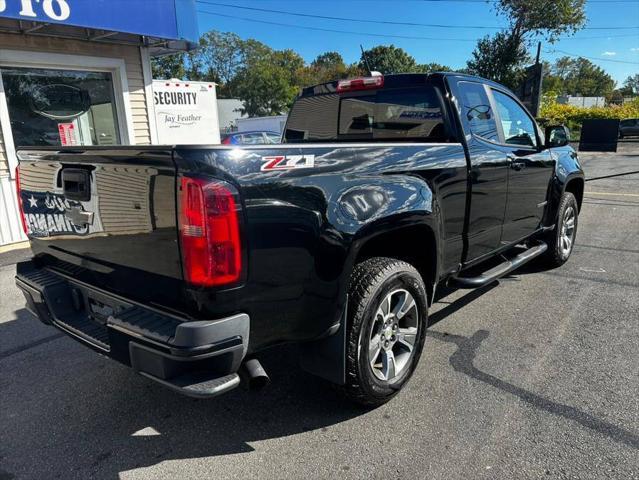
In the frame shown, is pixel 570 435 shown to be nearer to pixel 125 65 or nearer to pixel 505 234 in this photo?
pixel 505 234

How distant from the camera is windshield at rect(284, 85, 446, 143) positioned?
11.8 ft

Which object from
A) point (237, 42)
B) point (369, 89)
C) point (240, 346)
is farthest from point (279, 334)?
point (237, 42)

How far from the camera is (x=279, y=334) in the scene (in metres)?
2.34

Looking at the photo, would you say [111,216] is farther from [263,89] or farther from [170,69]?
[263,89]

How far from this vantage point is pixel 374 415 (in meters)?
2.82

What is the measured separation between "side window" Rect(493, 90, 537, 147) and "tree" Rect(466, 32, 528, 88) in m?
27.4

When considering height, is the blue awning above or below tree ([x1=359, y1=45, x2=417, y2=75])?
below

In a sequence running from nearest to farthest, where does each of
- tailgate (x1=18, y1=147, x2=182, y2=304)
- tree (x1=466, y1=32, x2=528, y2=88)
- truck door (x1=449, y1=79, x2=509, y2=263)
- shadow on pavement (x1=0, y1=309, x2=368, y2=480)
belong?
1. tailgate (x1=18, y1=147, x2=182, y2=304)
2. shadow on pavement (x1=0, y1=309, x2=368, y2=480)
3. truck door (x1=449, y1=79, x2=509, y2=263)
4. tree (x1=466, y1=32, x2=528, y2=88)

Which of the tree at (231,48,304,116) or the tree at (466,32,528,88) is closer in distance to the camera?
the tree at (466,32,528,88)

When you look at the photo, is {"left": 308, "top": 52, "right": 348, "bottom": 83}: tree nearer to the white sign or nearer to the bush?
the bush

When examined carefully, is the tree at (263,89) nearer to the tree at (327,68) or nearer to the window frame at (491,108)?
the tree at (327,68)

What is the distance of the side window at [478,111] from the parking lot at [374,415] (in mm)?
1595

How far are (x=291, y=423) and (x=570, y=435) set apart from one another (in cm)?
154

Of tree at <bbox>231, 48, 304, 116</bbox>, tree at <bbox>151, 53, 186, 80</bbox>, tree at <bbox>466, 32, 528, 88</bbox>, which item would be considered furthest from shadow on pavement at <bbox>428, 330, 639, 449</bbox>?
tree at <bbox>231, 48, 304, 116</bbox>
